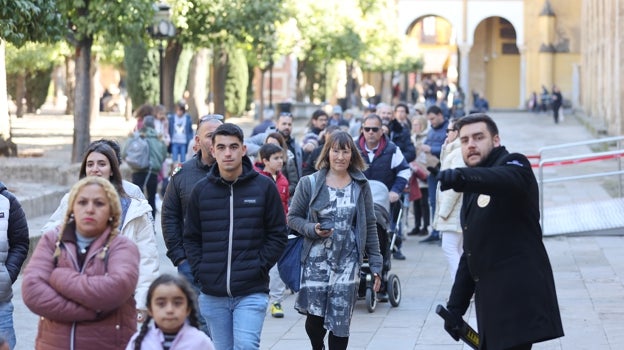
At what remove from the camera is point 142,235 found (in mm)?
7238

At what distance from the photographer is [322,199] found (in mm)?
8805

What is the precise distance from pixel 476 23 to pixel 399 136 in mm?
57811

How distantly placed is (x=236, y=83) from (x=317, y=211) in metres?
37.7

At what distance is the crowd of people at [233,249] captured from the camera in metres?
5.75

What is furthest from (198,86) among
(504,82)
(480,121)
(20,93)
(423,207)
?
(504,82)

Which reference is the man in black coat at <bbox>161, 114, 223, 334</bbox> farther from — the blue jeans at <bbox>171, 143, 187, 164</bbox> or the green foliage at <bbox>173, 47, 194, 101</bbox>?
the green foliage at <bbox>173, 47, 194, 101</bbox>

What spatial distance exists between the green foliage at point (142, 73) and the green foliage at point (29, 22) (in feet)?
80.6

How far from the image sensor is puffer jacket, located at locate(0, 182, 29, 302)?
293 inches

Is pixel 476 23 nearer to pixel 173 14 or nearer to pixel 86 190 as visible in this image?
pixel 173 14

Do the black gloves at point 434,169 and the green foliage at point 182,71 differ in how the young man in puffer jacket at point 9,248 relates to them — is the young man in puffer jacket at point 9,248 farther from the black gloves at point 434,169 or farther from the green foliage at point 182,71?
the green foliage at point 182,71

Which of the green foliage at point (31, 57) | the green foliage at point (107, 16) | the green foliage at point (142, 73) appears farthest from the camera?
the green foliage at point (31, 57)

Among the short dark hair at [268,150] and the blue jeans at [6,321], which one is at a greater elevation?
the short dark hair at [268,150]

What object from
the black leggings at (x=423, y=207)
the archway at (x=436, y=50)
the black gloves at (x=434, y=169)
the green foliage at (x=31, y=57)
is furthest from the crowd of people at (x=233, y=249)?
the archway at (x=436, y=50)

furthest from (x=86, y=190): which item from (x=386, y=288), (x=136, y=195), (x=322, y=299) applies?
(x=386, y=288)
